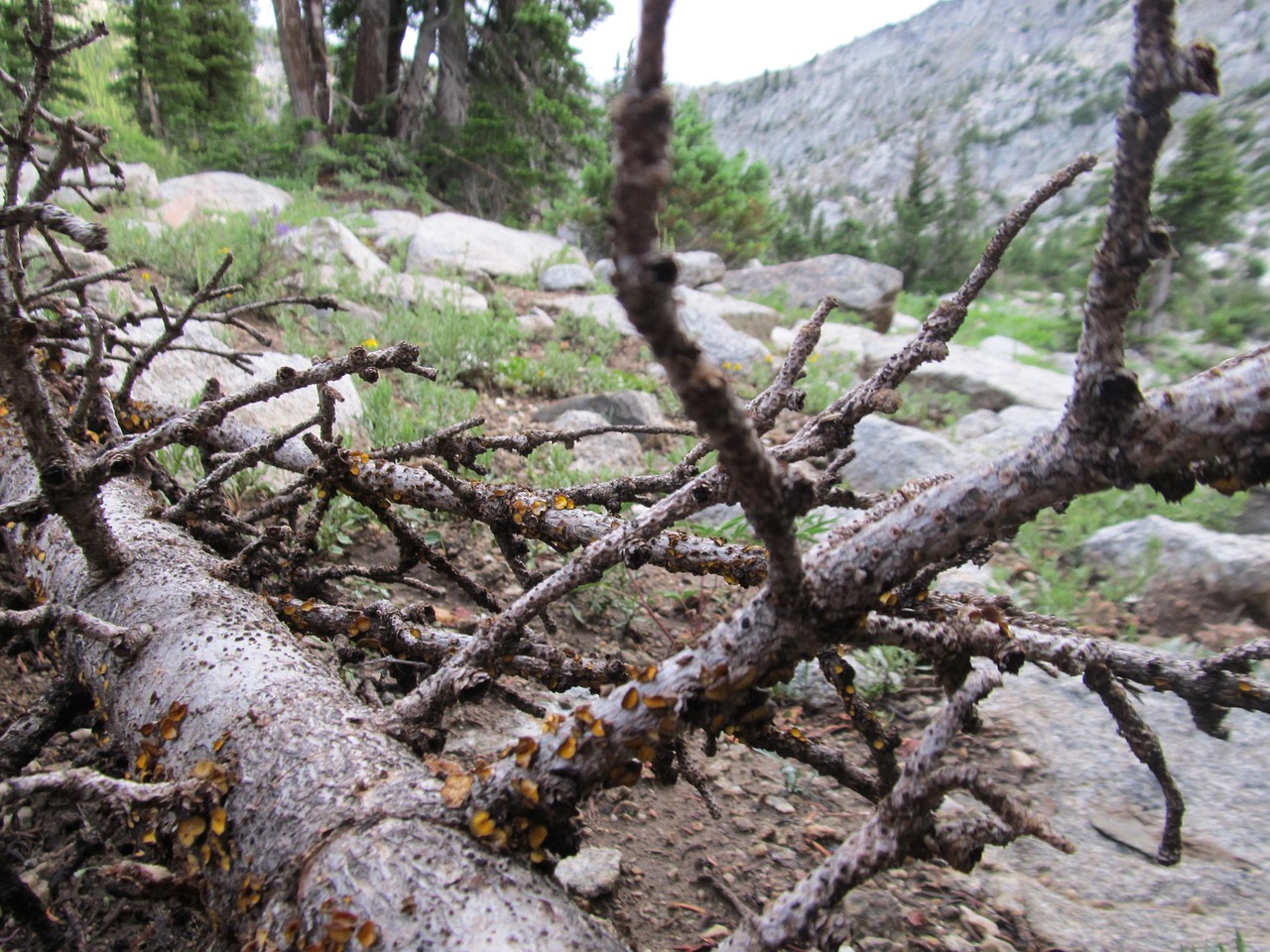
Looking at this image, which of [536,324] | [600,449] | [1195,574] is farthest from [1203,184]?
[600,449]

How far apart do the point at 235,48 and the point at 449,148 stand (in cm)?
614

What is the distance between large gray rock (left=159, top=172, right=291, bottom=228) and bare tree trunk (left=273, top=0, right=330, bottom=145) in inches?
131

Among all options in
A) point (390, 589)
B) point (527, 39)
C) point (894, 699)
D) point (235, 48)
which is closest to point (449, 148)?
point (527, 39)

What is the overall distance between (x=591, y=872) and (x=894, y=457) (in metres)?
3.77

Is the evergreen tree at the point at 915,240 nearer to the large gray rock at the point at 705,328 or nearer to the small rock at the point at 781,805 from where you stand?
the large gray rock at the point at 705,328

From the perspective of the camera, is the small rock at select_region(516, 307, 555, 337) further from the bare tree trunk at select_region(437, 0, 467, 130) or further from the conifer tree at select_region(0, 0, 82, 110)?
the bare tree trunk at select_region(437, 0, 467, 130)

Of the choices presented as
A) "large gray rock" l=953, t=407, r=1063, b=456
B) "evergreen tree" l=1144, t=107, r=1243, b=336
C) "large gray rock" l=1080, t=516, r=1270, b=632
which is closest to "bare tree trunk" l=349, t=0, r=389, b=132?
"large gray rock" l=953, t=407, r=1063, b=456

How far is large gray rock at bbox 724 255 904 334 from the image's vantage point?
11344 millimetres

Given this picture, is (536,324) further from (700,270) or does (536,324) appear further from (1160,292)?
(1160,292)

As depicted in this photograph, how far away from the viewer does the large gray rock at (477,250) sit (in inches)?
296

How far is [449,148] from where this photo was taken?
12.8 m

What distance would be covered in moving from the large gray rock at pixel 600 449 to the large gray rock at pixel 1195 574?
2.73 meters

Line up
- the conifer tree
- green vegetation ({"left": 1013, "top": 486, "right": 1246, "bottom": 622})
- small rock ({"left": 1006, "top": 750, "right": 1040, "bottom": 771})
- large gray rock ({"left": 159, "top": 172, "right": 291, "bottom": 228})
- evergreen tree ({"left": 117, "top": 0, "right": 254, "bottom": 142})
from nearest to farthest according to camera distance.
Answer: small rock ({"left": 1006, "top": 750, "right": 1040, "bottom": 771}) < green vegetation ({"left": 1013, "top": 486, "right": 1246, "bottom": 622}) < large gray rock ({"left": 159, "top": 172, "right": 291, "bottom": 228}) < the conifer tree < evergreen tree ({"left": 117, "top": 0, "right": 254, "bottom": 142})

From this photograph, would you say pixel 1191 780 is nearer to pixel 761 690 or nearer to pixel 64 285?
pixel 761 690
